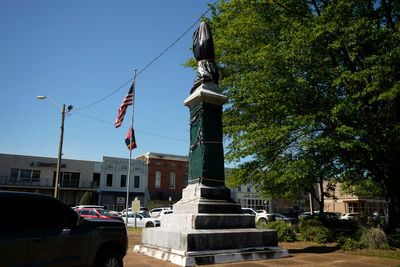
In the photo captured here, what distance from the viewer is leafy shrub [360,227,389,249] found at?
12773 mm

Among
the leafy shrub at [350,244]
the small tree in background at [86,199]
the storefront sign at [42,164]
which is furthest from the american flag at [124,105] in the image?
the storefront sign at [42,164]

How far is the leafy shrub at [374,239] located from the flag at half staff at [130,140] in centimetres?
1878

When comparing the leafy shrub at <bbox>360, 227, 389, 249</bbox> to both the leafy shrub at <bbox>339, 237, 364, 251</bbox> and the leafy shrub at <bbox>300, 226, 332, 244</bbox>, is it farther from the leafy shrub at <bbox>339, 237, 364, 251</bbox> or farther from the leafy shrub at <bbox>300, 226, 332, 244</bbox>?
the leafy shrub at <bbox>300, 226, 332, 244</bbox>

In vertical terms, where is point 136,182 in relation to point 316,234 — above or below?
above

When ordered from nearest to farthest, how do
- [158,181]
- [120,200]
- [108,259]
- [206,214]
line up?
[108,259] < [206,214] < [120,200] < [158,181]

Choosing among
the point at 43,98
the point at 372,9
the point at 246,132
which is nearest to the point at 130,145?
the point at 43,98

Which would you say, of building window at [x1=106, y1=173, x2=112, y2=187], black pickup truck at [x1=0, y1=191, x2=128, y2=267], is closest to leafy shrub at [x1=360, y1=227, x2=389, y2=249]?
black pickup truck at [x1=0, y1=191, x2=128, y2=267]

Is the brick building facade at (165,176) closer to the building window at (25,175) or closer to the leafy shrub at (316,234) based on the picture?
the building window at (25,175)

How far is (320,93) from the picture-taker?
1503cm

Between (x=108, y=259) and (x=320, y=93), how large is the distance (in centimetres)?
1142

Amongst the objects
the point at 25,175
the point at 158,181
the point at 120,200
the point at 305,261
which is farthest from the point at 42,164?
the point at 305,261

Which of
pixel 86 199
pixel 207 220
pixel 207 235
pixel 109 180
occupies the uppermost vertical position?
pixel 109 180

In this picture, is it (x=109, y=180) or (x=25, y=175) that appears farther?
(x=109, y=180)

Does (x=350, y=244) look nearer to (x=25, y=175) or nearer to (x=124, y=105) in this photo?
(x=124, y=105)
